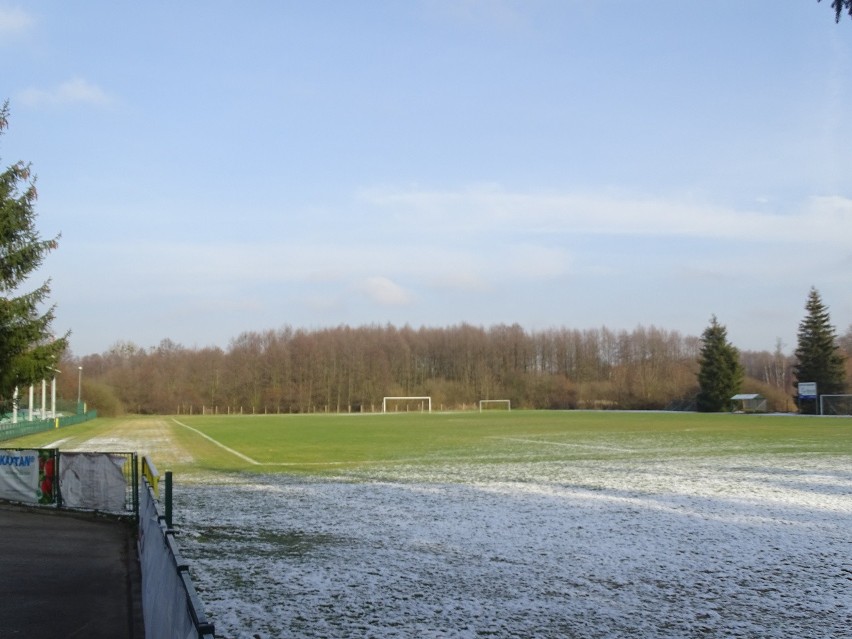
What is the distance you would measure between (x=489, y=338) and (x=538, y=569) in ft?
489

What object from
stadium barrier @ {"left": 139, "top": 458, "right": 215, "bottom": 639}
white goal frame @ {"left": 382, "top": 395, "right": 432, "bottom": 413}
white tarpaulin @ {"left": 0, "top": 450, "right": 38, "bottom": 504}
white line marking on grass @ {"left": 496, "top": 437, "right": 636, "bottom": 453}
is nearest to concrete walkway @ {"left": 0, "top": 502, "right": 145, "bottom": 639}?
stadium barrier @ {"left": 139, "top": 458, "right": 215, "bottom": 639}

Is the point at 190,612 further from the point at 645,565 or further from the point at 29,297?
the point at 29,297

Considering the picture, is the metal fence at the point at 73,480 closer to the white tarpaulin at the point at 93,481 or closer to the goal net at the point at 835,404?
the white tarpaulin at the point at 93,481

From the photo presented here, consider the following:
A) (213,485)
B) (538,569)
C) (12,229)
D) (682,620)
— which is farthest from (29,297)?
(682,620)

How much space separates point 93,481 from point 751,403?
266 feet

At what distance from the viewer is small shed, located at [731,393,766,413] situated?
280ft

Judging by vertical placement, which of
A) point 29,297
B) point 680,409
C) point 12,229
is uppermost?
point 12,229

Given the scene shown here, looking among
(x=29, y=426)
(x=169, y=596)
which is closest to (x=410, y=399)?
(x=29, y=426)

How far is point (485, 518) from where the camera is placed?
15562 millimetres

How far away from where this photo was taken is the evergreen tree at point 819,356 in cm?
8031

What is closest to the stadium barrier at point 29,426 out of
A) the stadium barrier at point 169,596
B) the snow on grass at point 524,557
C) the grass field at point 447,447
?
the grass field at point 447,447

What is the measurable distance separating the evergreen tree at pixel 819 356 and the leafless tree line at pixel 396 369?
131ft

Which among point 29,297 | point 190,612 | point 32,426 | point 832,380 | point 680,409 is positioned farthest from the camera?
point 680,409

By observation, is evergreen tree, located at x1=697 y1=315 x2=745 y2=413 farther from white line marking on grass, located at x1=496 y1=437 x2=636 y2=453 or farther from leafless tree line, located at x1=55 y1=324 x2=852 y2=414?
white line marking on grass, located at x1=496 y1=437 x2=636 y2=453
